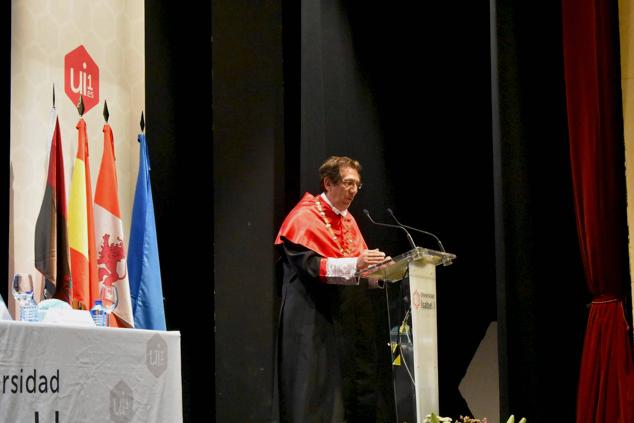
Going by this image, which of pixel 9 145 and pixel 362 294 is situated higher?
pixel 9 145

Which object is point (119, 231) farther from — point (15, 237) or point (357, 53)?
point (357, 53)

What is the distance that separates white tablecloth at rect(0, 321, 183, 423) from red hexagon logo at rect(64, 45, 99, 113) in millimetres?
2326

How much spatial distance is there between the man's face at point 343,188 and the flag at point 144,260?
38.2 inches

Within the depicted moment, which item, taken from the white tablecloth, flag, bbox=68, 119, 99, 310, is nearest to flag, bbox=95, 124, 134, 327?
flag, bbox=68, 119, 99, 310

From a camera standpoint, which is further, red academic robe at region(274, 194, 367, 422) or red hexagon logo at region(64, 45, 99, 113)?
red hexagon logo at region(64, 45, 99, 113)

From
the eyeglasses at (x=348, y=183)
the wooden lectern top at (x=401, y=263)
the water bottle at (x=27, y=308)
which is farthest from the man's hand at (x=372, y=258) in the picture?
the water bottle at (x=27, y=308)

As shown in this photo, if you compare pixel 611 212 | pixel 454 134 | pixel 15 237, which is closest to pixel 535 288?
pixel 611 212

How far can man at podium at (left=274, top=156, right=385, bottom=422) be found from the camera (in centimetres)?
501

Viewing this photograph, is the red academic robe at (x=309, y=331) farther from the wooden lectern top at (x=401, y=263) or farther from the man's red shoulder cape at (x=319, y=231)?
the wooden lectern top at (x=401, y=263)

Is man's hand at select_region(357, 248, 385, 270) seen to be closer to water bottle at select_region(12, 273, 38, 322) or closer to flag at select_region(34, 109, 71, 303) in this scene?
flag at select_region(34, 109, 71, 303)

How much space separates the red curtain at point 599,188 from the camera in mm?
4891

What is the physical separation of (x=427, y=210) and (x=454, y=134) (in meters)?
0.53

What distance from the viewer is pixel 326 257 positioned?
5.04 meters

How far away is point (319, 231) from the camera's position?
16.9ft
